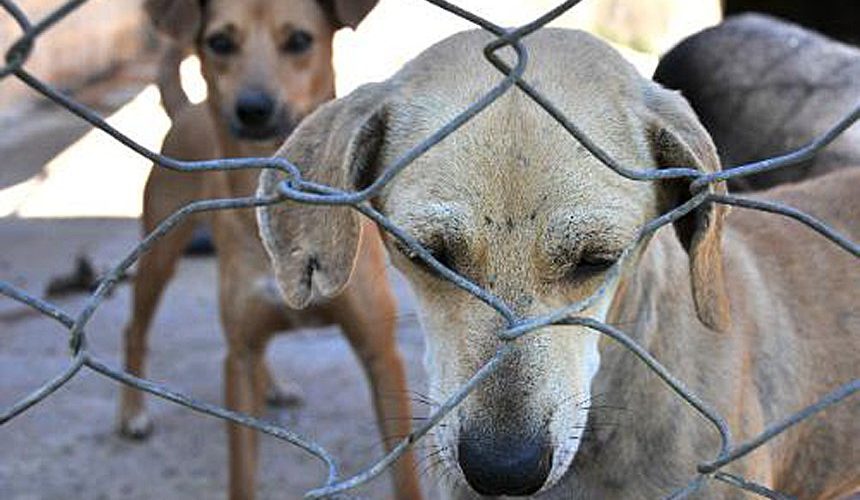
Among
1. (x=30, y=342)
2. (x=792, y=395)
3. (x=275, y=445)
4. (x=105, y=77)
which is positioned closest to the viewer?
(x=792, y=395)

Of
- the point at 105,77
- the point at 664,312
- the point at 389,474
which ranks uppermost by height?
the point at 105,77

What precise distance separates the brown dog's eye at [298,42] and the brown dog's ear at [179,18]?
1.12 feet

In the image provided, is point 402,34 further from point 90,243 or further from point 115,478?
point 115,478

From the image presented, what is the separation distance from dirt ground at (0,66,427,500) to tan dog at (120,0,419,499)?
10.7 inches

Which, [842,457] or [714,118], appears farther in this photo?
[714,118]

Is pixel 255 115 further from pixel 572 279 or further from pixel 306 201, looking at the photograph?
pixel 306 201

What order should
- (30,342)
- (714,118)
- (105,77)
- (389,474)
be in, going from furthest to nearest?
1. (105,77)
2. (30,342)
3. (714,118)
4. (389,474)

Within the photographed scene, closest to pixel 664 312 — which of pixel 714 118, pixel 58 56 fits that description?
pixel 714 118

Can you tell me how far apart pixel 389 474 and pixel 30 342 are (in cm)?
221

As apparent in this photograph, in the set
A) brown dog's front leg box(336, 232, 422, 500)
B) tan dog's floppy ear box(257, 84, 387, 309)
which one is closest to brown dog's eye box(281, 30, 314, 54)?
brown dog's front leg box(336, 232, 422, 500)

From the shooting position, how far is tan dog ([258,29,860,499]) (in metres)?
2.58

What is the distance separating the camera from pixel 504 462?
2.40 m

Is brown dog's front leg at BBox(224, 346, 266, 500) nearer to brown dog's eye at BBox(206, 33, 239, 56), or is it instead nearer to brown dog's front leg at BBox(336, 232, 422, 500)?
brown dog's front leg at BBox(336, 232, 422, 500)

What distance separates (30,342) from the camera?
6508 mm
